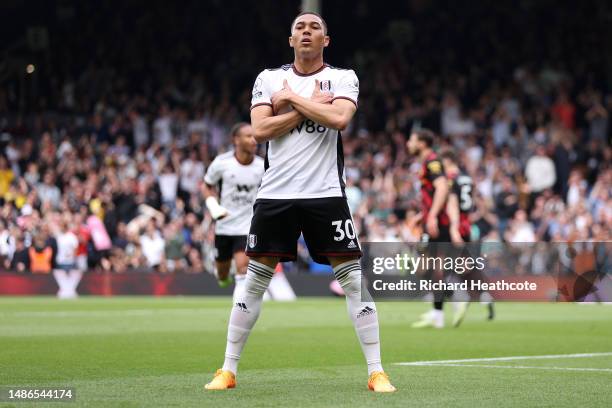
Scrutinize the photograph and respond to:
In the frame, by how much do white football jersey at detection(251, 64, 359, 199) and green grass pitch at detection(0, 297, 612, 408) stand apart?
140 centimetres

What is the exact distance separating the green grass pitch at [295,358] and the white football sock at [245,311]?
0.25 meters

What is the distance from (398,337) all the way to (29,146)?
17.8m

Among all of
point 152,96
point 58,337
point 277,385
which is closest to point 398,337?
point 58,337

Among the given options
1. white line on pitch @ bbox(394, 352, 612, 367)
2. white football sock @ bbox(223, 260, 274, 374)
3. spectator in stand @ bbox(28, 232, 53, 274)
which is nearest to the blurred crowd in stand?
spectator in stand @ bbox(28, 232, 53, 274)

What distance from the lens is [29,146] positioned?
1172 inches

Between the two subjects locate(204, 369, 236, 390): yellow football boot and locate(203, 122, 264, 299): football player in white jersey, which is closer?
locate(204, 369, 236, 390): yellow football boot

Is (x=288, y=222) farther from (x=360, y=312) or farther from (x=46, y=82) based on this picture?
(x=46, y=82)

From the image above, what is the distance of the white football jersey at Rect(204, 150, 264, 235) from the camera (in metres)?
15.5

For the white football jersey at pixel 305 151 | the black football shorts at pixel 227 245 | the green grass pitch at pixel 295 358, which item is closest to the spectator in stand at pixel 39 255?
the green grass pitch at pixel 295 358

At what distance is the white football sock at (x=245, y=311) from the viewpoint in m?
8.56

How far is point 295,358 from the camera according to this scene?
1123 centimetres

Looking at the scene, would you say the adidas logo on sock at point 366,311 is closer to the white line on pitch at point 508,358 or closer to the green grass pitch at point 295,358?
the green grass pitch at point 295,358

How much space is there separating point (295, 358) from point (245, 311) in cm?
269

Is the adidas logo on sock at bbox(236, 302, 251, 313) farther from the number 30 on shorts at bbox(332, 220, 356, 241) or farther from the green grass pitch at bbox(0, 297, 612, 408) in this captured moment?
the number 30 on shorts at bbox(332, 220, 356, 241)
